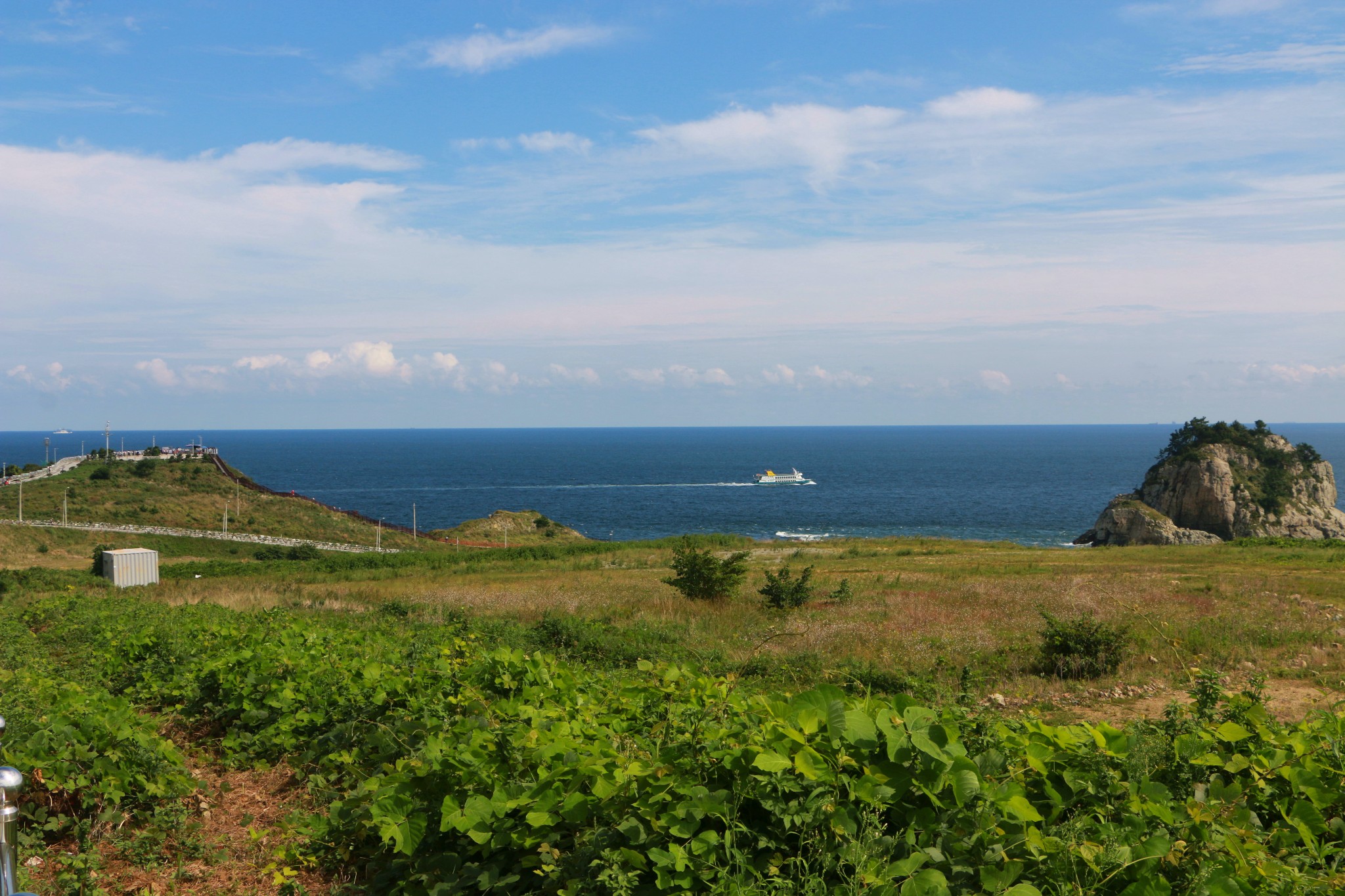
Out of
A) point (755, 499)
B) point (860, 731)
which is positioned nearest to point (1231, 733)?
point (860, 731)

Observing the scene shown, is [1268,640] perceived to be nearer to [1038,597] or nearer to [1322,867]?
[1038,597]

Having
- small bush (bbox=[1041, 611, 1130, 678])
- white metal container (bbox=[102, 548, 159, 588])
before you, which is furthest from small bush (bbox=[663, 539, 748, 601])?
white metal container (bbox=[102, 548, 159, 588])

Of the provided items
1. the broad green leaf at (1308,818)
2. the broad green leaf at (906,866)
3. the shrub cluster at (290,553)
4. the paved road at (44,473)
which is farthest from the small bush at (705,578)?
the paved road at (44,473)

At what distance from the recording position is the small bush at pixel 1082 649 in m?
12.1

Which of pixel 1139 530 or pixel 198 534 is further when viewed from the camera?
pixel 1139 530

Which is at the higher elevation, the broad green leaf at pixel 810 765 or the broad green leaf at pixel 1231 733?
the broad green leaf at pixel 810 765

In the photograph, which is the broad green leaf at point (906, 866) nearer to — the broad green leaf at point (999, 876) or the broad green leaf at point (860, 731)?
the broad green leaf at point (999, 876)

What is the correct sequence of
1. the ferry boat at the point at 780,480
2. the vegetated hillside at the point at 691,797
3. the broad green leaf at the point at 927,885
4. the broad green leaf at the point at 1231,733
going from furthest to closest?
the ferry boat at the point at 780,480 < the broad green leaf at the point at 1231,733 < the vegetated hillside at the point at 691,797 < the broad green leaf at the point at 927,885

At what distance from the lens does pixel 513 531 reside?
285ft

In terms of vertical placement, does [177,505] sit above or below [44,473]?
below

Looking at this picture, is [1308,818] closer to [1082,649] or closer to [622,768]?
[622,768]

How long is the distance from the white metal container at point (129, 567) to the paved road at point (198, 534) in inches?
1139

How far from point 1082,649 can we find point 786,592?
8.57 m

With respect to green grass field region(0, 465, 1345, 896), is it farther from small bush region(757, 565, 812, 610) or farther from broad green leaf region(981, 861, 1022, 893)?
small bush region(757, 565, 812, 610)
